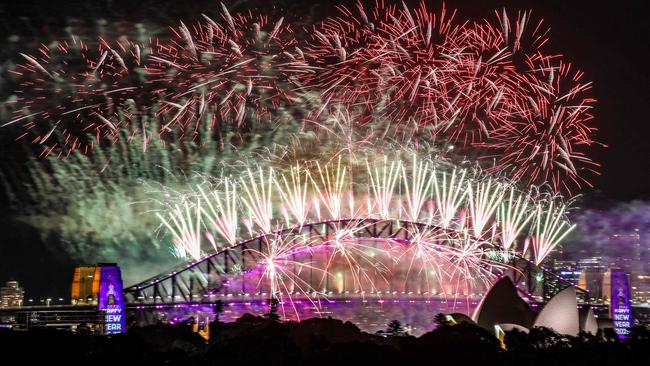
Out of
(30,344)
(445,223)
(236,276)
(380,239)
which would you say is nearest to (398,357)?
(30,344)

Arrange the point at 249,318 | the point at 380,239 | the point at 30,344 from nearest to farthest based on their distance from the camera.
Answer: the point at 30,344, the point at 249,318, the point at 380,239

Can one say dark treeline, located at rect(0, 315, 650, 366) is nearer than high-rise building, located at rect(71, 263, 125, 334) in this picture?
Yes

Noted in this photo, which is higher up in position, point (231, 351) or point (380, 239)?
point (380, 239)

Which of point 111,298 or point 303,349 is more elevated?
point 111,298

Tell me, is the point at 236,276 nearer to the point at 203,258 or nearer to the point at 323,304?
the point at 203,258

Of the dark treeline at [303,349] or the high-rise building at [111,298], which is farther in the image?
the high-rise building at [111,298]

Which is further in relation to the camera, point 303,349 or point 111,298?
point 111,298

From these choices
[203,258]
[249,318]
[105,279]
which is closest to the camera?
[249,318]

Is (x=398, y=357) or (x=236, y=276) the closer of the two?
(x=398, y=357)
